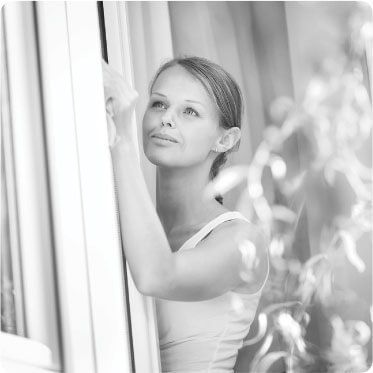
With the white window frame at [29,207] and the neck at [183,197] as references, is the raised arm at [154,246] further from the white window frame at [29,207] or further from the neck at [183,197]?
the white window frame at [29,207]

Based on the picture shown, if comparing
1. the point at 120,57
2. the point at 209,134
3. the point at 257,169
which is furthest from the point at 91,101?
the point at 257,169

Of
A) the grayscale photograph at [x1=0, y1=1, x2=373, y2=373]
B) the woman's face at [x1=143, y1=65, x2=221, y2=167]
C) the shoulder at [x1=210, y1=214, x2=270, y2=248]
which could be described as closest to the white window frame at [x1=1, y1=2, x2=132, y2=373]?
the grayscale photograph at [x1=0, y1=1, x2=373, y2=373]

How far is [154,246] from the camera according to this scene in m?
1.22

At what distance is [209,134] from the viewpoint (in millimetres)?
1312

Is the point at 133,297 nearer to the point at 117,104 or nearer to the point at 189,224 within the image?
the point at 189,224

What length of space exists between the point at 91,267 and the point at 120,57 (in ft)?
1.45

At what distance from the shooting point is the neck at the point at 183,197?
1292mm

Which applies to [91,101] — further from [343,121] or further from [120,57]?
[343,121]

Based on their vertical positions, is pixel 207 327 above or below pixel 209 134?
below

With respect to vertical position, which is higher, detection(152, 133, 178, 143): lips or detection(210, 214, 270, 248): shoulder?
detection(152, 133, 178, 143): lips

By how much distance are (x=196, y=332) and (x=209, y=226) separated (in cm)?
22

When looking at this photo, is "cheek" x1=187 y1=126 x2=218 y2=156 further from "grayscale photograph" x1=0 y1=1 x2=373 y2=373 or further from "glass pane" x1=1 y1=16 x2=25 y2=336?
"glass pane" x1=1 y1=16 x2=25 y2=336

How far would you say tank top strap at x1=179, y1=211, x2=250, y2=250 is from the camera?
1273mm

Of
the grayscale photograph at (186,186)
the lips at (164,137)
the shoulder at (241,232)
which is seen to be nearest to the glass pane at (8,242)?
the grayscale photograph at (186,186)
